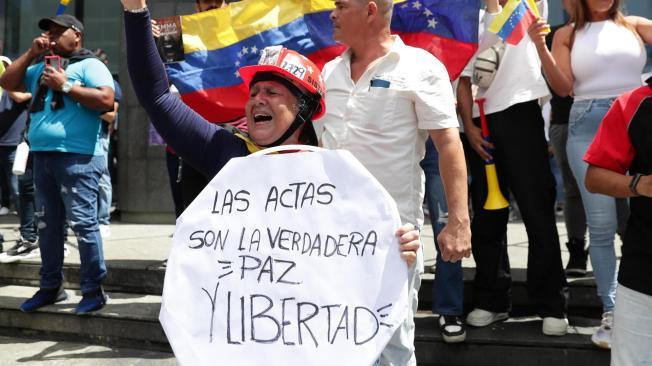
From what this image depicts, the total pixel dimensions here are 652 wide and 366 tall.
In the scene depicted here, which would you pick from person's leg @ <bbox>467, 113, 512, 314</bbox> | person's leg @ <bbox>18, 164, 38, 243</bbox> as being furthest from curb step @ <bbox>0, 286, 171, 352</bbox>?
person's leg @ <bbox>467, 113, 512, 314</bbox>

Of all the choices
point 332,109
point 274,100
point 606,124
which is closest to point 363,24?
point 332,109

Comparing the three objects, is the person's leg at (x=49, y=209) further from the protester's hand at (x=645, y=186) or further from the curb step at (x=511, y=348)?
the protester's hand at (x=645, y=186)

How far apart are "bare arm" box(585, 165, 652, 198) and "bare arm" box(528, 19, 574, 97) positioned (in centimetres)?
106

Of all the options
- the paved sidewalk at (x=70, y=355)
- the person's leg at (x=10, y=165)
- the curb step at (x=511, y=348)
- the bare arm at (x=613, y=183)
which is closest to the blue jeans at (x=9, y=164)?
the person's leg at (x=10, y=165)

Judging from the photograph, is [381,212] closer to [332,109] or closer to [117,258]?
[332,109]

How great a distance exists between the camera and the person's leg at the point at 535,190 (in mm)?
3738

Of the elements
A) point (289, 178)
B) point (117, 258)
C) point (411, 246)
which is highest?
point (289, 178)

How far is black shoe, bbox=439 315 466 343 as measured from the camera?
3.71 metres

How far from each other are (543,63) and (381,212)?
6.98 feet

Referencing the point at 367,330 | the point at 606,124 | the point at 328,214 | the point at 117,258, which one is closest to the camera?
the point at 367,330

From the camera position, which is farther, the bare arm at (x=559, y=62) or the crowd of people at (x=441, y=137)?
the bare arm at (x=559, y=62)

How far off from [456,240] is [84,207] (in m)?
2.75

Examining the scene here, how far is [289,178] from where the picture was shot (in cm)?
190

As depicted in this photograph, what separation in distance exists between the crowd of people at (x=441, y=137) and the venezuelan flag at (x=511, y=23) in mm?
259
